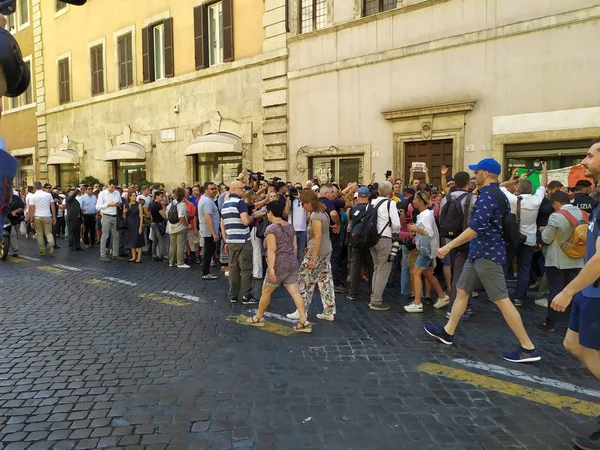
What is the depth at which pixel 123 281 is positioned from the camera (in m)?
8.73

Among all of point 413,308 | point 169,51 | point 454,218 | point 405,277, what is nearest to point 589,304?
point 454,218

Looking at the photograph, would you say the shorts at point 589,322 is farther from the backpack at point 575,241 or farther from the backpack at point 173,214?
the backpack at point 173,214

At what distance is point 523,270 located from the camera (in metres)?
6.92

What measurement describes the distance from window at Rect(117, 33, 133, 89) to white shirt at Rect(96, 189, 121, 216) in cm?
1106

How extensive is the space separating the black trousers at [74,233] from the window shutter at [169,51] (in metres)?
8.27

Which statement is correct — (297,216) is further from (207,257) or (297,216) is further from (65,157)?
(65,157)

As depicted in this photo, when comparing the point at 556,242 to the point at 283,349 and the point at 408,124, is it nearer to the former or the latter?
the point at 283,349

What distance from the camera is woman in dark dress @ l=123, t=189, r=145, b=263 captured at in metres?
11.1

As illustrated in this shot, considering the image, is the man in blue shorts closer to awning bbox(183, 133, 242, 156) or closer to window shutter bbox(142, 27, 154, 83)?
awning bbox(183, 133, 242, 156)

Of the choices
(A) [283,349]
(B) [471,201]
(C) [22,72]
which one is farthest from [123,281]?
(C) [22,72]

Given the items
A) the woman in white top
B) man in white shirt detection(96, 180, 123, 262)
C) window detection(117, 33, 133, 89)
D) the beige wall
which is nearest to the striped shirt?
the woman in white top

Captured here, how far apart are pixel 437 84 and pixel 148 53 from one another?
1255 cm

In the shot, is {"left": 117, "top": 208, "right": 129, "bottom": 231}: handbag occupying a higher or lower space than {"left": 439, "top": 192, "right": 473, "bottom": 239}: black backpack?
lower

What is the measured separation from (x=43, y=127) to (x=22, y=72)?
28404 millimetres
